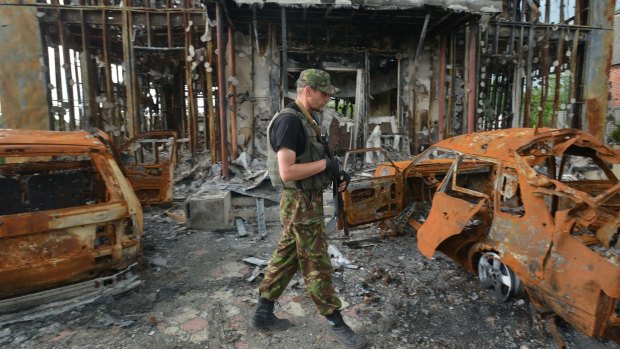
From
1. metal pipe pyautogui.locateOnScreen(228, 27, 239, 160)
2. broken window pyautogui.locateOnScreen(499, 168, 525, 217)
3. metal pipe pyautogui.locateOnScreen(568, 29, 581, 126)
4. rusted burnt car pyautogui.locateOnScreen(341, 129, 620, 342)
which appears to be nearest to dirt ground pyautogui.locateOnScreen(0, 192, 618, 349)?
rusted burnt car pyautogui.locateOnScreen(341, 129, 620, 342)

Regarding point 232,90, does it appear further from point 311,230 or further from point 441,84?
point 311,230

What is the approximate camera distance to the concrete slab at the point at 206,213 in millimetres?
5383

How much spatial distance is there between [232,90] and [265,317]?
5.75m

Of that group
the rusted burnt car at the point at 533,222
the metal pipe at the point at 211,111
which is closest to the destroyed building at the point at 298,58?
the metal pipe at the point at 211,111

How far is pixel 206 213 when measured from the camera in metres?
5.42

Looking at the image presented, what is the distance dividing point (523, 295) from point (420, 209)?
2074 millimetres

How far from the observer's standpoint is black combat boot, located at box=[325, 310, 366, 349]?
8.30 feet

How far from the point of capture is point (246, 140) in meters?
7.76

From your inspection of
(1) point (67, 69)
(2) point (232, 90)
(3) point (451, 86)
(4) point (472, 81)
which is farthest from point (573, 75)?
(1) point (67, 69)

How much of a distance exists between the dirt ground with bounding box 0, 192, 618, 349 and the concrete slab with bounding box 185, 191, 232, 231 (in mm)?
1159

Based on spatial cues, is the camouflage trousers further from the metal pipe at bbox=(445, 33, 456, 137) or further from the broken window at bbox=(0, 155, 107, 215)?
the metal pipe at bbox=(445, 33, 456, 137)

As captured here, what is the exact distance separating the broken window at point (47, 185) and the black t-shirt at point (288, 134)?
2.30 meters

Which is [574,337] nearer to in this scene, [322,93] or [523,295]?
[523,295]

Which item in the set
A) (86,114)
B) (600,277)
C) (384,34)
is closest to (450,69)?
(384,34)
